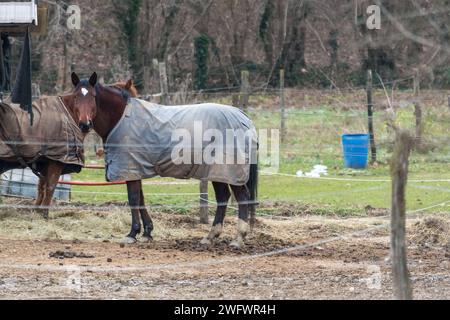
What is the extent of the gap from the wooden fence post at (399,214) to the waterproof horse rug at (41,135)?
6623mm

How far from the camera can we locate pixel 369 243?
12492 millimetres

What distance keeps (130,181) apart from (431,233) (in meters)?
3.84

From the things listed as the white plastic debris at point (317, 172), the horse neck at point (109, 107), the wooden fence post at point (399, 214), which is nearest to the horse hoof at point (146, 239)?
the horse neck at point (109, 107)

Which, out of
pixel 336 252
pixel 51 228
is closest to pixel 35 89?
pixel 51 228

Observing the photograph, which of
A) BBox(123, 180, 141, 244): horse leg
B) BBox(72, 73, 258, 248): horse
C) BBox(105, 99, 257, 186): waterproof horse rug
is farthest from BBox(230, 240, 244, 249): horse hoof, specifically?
BBox(123, 180, 141, 244): horse leg

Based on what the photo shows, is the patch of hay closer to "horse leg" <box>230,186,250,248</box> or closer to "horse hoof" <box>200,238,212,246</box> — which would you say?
"horse leg" <box>230,186,250,248</box>

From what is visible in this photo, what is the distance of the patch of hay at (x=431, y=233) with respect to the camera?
12.4 metres

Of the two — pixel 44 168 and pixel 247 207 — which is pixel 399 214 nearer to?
pixel 247 207

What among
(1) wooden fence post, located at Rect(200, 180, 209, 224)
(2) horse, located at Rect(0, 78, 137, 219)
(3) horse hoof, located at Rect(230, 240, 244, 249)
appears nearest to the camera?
(3) horse hoof, located at Rect(230, 240, 244, 249)

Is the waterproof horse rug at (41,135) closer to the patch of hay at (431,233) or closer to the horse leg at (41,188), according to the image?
the horse leg at (41,188)

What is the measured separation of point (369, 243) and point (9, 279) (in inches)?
187

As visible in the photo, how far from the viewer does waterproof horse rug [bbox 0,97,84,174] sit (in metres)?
13.6

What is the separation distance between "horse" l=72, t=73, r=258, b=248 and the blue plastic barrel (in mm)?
6402

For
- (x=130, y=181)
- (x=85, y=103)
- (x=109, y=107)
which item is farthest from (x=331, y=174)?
(x=85, y=103)
